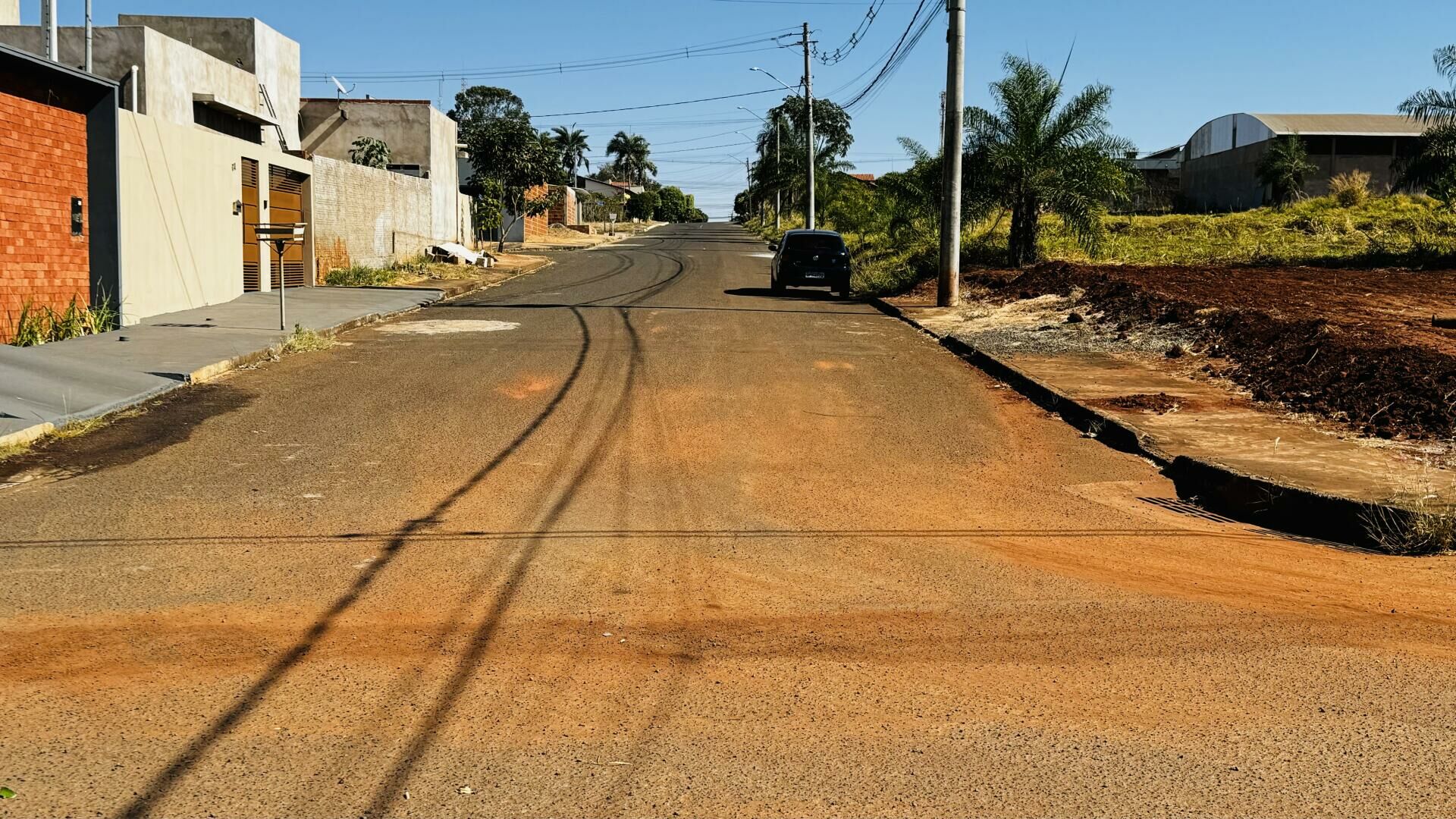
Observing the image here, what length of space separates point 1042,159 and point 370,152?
24576 mm

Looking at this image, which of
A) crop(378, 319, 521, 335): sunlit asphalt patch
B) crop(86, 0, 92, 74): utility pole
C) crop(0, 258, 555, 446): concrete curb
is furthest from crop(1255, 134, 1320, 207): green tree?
crop(86, 0, 92, 74): utility pole

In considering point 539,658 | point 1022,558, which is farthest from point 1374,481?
point 539,658

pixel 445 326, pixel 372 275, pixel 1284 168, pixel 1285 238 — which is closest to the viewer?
pixel 445 326

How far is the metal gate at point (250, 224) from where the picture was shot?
952 inches

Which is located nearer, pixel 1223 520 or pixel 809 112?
pixel 1223 520

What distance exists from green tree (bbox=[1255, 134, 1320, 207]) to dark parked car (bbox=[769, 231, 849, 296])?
103ft

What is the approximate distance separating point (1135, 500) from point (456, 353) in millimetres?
9620

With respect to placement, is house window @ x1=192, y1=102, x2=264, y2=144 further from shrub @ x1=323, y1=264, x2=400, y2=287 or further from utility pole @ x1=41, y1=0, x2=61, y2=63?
utility pole @ x1=41, y1=0, x2=61, y2=63

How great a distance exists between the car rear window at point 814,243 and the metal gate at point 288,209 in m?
10.2

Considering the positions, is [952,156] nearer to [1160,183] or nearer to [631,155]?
[1160,183]

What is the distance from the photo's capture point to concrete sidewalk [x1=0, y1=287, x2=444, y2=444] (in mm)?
10859

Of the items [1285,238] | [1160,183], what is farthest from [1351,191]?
[1160,183]

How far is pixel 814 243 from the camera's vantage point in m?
28.5

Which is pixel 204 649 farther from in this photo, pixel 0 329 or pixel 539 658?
pixel 0 329
